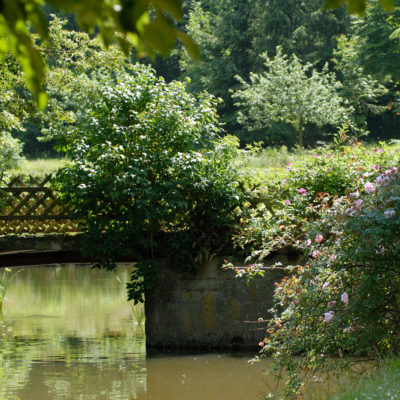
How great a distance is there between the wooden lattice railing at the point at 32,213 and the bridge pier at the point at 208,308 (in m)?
1.84

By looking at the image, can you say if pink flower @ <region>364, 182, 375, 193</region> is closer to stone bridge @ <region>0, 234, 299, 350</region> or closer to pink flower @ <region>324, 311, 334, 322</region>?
pink flower @ <region>324, 311, 334, 322</region>

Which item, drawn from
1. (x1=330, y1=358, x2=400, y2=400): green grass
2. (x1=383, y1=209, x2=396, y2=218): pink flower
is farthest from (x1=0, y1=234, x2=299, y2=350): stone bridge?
(x1=330, y1=358, x2=400, y2=400): green grass

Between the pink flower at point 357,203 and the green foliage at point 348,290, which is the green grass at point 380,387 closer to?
the green foliage at point 348,290

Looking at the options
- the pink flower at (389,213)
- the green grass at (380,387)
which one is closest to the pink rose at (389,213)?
the pink flower at (389,213)

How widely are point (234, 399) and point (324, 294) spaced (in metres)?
2.56

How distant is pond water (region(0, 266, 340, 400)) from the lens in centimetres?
919

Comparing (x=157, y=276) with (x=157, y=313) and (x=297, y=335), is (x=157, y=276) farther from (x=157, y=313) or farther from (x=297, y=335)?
(x=297, y=335)

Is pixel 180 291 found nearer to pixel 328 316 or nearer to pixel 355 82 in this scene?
pixel 328 316

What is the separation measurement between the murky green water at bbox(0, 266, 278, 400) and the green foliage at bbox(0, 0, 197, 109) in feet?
22.2

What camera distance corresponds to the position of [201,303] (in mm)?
11664

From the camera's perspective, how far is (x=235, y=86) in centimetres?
4347

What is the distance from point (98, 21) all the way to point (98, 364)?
8.76 metres

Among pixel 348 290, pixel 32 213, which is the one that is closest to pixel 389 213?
pixel 348 290

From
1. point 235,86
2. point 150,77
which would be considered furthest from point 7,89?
point 235,86
